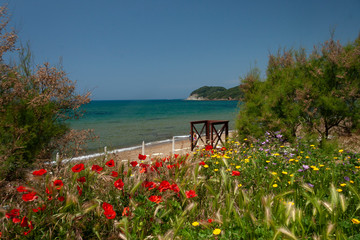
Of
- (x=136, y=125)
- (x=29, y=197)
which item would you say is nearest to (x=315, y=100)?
(x=29, y=197)

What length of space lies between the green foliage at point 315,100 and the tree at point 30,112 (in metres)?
6.07

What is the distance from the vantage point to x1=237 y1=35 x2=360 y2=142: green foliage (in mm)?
7285

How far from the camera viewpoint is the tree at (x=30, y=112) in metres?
3.97

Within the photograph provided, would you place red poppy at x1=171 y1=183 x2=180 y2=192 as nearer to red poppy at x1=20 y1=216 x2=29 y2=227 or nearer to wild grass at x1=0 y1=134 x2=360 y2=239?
wild grass at x1=0 y1=134 x2=360 y2=239

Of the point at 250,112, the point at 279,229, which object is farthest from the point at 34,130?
the point at 250,112

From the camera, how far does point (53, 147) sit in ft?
16.3

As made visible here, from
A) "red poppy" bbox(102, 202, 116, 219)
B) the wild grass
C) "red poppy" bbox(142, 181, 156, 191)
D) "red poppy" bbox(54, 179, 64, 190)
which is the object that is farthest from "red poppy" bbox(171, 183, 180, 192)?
"red poppy" bbox(54, 179, 64, 190)

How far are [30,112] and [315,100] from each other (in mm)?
7874

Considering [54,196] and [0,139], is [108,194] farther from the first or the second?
[0,139]

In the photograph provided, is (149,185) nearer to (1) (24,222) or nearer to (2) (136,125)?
(1) (24,222)

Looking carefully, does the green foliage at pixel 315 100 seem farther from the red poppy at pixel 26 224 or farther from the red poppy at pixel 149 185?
the red poppy at pixel 26 224

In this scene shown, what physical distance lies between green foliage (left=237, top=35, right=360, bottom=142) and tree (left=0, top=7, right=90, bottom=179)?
6066 millimetres

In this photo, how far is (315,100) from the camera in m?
7.62

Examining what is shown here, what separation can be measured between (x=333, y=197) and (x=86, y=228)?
2047mm
